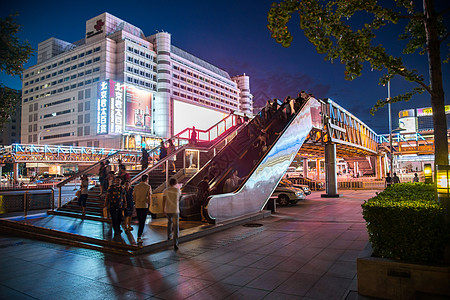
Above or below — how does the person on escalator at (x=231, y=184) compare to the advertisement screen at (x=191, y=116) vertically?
below

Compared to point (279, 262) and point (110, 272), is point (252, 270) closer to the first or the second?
point (279, 262)

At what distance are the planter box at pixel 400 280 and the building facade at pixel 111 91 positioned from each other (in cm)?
6648

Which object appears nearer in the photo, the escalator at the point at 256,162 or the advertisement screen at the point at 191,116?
the escalator at the point at 256,162

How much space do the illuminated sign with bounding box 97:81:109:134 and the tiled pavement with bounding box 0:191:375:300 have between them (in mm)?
→ 59019

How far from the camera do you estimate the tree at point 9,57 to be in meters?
7.88

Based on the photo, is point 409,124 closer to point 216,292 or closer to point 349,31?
point 349,31

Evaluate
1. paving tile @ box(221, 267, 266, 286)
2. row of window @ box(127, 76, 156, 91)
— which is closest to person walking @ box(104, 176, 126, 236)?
paving tile @ box(221, 267, 266, 286)

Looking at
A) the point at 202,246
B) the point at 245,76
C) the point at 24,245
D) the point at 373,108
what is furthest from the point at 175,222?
the point at 245,76

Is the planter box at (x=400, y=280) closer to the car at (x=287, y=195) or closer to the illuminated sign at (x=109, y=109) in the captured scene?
the car at (x=287, y=195)

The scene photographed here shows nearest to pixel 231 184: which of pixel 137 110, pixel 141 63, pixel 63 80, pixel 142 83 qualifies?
pixel 137 110

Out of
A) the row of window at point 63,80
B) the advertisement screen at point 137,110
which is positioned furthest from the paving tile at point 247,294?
the row of window at point 63,80

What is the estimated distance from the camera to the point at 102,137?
69062 millimetres

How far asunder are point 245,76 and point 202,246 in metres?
122

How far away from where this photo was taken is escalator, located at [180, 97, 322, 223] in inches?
460
